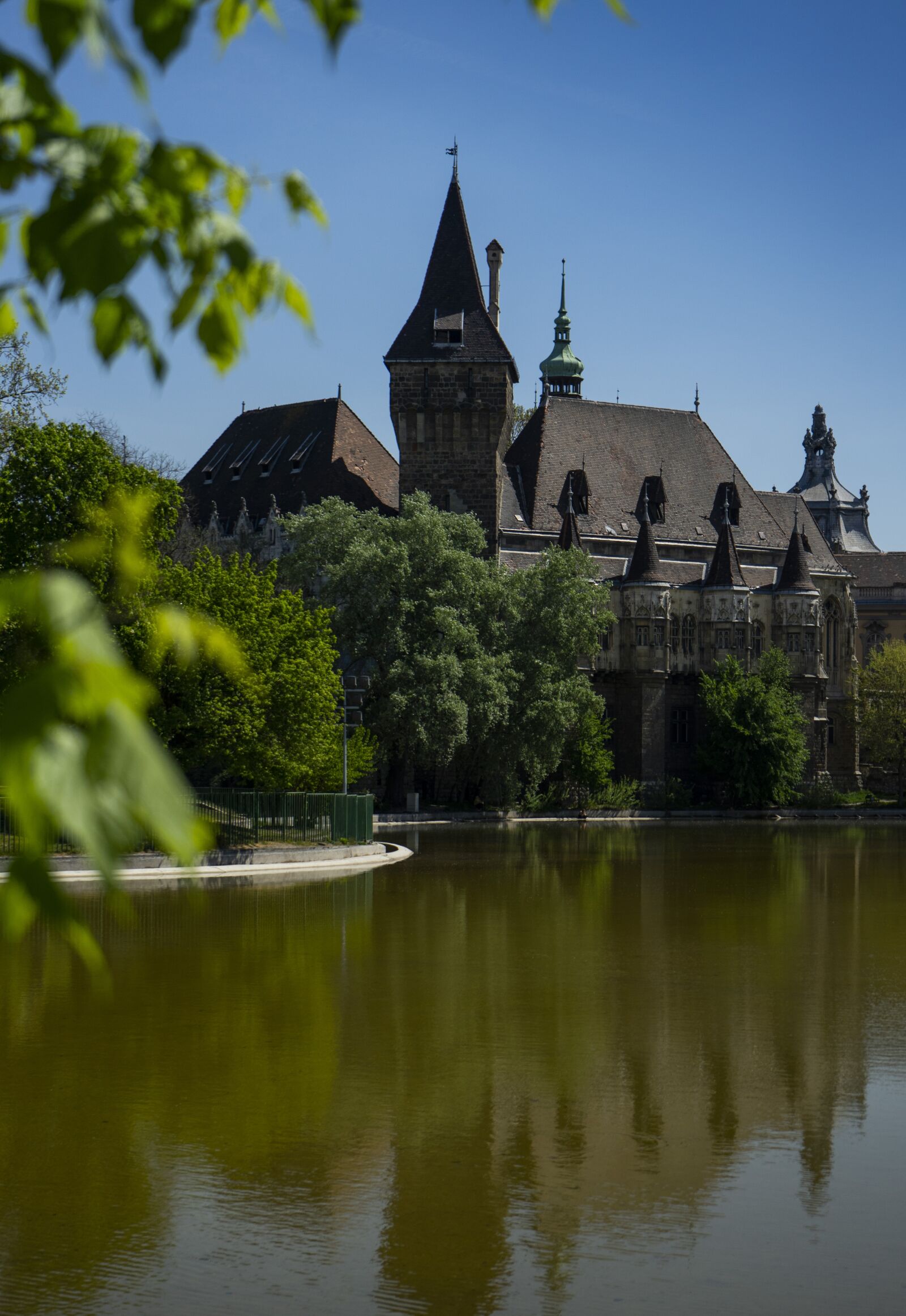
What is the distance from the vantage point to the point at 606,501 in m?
89.6

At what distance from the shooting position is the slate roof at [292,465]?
271 feet

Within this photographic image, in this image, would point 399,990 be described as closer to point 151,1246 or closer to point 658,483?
point 151,1246

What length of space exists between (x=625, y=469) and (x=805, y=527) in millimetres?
12834

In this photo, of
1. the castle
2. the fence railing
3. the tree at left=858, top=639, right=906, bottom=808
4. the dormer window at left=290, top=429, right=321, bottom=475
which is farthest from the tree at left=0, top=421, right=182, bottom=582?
the tree at left=858, top=639, right=906, bottom=808

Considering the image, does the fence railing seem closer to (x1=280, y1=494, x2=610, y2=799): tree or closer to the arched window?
(x1=280, y1=494, x2=610, y2=799): tree

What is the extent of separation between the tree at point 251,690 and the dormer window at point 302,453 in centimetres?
4208

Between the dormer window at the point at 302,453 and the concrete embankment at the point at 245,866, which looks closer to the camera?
the concrete embankment at the point at 245,866

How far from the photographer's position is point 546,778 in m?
75.6

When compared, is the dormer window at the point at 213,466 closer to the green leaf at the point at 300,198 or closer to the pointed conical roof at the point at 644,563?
the pointed conical roof at the point at 644,563

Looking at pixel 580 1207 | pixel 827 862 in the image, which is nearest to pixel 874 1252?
pixel 580 1207

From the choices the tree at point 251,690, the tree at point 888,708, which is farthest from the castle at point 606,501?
the tree at point 251,690

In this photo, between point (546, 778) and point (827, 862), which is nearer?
point (827, 862)

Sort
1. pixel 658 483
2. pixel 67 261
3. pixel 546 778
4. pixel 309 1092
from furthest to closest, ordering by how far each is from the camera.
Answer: pixel 658 483 < pixel 546 778 < pixel 309 1092 < pixel 67 261

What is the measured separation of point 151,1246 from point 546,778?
6662 cm
